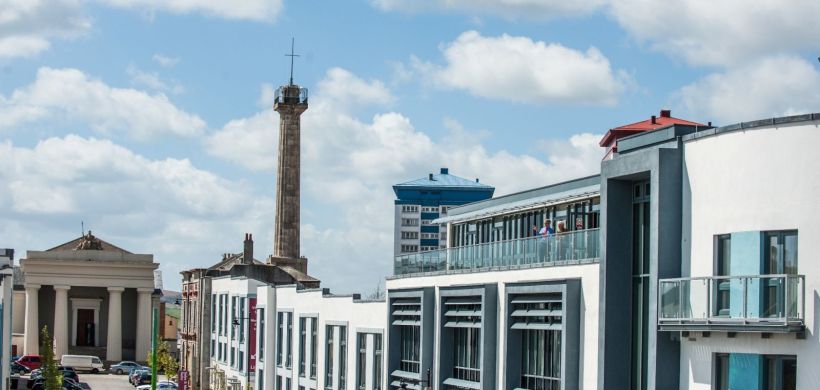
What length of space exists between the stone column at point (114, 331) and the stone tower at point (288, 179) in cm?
1848

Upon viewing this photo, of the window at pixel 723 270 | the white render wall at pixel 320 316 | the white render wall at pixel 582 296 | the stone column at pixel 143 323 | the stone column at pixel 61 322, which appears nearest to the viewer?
the window at pixel 723 270

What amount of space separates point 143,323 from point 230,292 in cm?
3669

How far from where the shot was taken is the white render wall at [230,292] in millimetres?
72438

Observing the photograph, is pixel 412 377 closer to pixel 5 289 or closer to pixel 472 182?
pixel 5 289

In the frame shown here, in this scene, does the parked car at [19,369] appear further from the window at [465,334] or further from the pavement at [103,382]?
the window at [465,334]

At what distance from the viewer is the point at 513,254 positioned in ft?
120

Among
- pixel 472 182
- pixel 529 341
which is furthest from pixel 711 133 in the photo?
pixel 472 182

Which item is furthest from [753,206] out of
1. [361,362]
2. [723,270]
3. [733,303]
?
[361,362]

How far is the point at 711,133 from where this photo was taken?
2658cm

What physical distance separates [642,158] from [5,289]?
133 ft

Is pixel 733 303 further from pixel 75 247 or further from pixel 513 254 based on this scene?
pixel 75 247

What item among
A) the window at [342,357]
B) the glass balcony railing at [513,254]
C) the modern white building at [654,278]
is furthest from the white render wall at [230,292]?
the modern white building at [654,278]

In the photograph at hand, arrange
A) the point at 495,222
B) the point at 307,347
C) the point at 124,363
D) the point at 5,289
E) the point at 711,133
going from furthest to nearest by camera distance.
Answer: the point at 124,363, the point at 5,289, the point at 307,347, the point at 495,222, the point at 711,133

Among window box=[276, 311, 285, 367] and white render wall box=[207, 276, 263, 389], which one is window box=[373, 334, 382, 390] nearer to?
window box=[276, 311, 285, 367]
